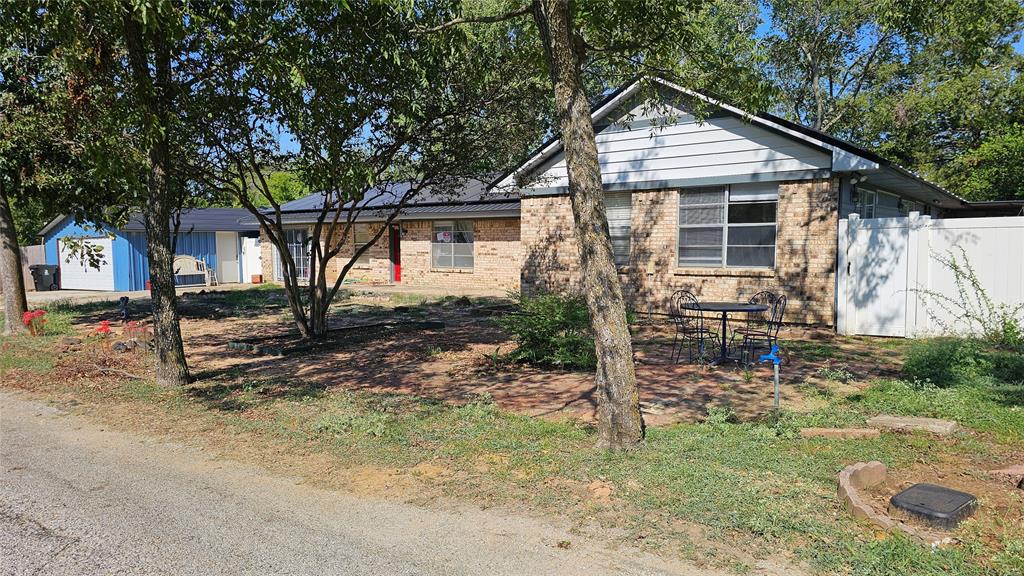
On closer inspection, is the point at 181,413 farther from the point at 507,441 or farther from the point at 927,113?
the point at 927,113

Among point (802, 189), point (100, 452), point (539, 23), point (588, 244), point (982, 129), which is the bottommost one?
point (100, 452)

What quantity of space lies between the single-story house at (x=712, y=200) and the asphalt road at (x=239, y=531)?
23.4 feet

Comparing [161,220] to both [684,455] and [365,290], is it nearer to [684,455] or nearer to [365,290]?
[684,455]

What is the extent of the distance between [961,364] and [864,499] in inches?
186

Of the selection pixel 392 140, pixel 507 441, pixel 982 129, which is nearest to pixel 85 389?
pixel 392 140

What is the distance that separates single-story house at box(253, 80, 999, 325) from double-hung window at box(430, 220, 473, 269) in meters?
6.92

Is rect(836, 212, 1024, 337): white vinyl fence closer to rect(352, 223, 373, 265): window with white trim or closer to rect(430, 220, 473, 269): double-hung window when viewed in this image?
rect(430, 220, 473, 269): double-hung window

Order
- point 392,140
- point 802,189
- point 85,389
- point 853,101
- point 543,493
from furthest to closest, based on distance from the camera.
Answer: point 853,101
point 802,189
point 392,140
point 85,389
point 543,493

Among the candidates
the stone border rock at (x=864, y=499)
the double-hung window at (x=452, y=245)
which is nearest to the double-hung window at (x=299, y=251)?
the double-hung window at (x=452, y=245)

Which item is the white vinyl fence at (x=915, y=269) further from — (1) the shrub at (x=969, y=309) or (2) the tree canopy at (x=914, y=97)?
(2) the tree canopy at (x=914, y=97)

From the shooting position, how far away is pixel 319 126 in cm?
838

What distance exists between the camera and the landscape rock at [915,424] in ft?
17.7

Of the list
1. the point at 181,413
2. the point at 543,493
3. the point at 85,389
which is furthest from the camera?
the point at 85,389

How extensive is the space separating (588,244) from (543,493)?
1.97 meters
